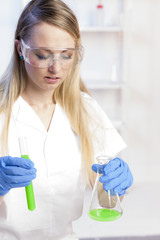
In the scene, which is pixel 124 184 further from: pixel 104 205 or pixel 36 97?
pixel 36 97

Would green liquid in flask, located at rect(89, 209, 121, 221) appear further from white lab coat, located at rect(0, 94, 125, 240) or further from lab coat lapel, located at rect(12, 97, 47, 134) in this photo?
lab coat lapel, located at rect(12, 97, 47, 134)

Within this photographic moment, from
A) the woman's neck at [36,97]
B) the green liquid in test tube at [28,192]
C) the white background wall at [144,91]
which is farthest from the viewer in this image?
the white background wall at [144,91]

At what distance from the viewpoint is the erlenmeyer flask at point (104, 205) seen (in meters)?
0.97

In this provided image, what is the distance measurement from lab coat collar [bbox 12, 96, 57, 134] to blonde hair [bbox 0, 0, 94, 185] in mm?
25

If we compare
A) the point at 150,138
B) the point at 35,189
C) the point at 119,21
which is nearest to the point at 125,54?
the point at 119,21

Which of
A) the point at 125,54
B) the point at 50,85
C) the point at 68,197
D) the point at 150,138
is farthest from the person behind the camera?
the point at 150,138

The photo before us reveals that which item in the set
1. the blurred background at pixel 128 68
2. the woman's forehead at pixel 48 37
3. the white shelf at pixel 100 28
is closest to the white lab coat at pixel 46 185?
the woman's forehead at pixel 48 37

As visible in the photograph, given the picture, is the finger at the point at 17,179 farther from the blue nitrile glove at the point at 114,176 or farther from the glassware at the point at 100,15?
the glassware at the point at 100,15

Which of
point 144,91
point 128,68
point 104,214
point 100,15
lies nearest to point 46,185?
point 104,214

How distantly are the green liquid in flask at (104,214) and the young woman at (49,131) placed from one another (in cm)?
8

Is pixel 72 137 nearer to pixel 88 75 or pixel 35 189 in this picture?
pixel 35 189

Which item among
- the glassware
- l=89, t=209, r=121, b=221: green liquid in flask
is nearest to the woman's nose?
l=89, t=209, r=121, b=221: green liquid in flask

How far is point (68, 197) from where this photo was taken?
4.11ft

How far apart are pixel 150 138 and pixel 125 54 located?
0.88 meters
